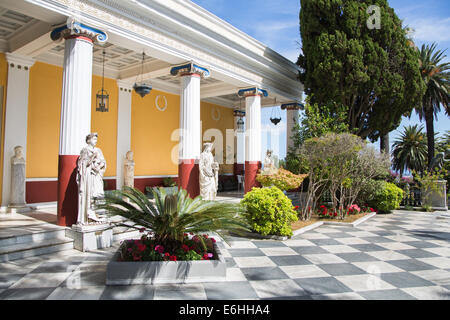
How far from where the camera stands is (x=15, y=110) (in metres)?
8.21

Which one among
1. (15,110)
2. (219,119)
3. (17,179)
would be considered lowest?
(17,179)

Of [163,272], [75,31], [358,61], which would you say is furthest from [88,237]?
[358,61]

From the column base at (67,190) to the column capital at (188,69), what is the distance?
14.5 feet

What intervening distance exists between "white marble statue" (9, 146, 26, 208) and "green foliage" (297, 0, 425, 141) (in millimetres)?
10044

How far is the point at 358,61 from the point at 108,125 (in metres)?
9.46

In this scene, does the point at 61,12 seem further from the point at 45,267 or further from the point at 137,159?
the point at 137,159

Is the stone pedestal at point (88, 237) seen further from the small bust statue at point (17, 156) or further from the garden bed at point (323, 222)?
the garden bed at point (323, 222)

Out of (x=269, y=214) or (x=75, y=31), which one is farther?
(x=269, y=214)

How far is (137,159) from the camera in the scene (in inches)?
480

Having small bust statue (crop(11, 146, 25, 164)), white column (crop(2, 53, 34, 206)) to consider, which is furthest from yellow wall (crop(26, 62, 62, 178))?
small bust statue (crop(11, 146, 25, 164))

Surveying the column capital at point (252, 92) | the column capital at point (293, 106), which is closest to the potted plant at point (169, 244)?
the column capital at point (252, 92)

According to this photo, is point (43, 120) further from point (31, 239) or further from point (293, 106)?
point (293, 106)

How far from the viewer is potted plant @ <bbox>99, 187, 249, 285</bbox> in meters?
4.09
